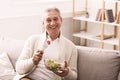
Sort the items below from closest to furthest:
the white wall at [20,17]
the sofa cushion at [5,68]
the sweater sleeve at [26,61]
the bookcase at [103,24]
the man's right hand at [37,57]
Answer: the man's right hand at [37,57] < the sweater sleeve at [26,61] < the sofa cushion at [5,68] < the white wall at [20,17] < the bookcase at [103,24]

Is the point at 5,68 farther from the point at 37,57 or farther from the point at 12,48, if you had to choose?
the point at 37,57

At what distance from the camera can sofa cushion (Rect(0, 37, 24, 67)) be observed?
2.47 meters

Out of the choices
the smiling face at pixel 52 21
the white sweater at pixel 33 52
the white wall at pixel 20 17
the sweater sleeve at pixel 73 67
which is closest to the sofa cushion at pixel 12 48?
the white sweater at pixel 33 52

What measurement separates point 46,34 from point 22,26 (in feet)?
6.95

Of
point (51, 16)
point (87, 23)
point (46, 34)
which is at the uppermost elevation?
point (51, 16)

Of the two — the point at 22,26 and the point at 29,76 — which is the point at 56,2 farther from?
the point at 29,76

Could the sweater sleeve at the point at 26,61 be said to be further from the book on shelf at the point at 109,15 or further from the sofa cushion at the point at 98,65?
the book on shelf at the point at 109,15

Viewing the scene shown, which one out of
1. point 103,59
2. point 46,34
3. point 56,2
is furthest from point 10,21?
point 103,59

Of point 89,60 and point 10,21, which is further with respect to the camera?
point 10,21

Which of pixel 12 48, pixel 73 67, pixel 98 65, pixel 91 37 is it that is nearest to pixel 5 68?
pixel 12 48

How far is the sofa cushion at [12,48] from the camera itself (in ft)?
8.10

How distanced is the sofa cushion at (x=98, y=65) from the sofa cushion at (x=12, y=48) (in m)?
0.63

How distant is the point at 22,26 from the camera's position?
4273mm

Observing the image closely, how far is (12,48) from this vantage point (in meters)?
2.50
